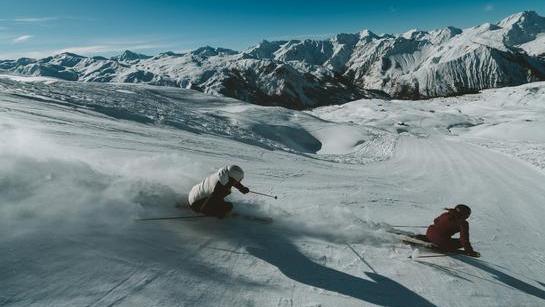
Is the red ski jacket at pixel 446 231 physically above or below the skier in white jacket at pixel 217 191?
below

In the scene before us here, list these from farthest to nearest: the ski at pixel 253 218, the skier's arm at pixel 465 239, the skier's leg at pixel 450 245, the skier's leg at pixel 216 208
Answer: the ski at pixel 253 218 < the skier's leg at pixel 216 208 < the skier's leg at pixel 450 245 < the skier's arm at pixel 465 239

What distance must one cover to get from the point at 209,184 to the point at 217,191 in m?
0.23

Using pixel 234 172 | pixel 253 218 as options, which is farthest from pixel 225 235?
pixel 234 172

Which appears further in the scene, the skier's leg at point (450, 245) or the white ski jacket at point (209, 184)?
the skier's leg at point (450, 245)

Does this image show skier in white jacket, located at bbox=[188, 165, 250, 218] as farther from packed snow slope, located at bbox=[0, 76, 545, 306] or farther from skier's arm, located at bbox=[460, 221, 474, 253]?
skier's arm, located at bbox=[460, 221, 474, 253]

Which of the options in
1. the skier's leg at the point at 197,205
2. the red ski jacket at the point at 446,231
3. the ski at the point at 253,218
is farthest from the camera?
the ski at the point at 253,218

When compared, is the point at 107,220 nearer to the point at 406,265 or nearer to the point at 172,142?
the point at 406,265

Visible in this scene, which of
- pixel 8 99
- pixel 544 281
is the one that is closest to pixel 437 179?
pixel 544 281

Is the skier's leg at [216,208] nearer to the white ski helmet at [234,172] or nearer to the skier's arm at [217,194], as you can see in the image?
the skier's arm at [217,194]

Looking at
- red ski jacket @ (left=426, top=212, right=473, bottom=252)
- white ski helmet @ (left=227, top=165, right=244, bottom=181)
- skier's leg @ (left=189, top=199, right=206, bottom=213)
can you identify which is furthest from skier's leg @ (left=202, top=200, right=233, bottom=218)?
red ski jacket @ (left=426, top=212, right=473, bottom=252)

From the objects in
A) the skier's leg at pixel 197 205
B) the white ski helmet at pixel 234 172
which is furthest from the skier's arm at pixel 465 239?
the skier's leg at pixel 197 205

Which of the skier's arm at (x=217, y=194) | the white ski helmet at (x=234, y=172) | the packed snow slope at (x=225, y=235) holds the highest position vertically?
the white ski helmet at (x=234, y=172)

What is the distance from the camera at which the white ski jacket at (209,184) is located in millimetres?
8531

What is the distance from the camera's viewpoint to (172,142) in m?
20.7
